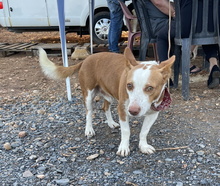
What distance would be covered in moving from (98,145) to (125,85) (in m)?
0.81

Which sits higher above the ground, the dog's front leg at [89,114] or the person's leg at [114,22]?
the person's leg at [114,22]

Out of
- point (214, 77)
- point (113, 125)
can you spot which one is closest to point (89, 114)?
point (113, 125)

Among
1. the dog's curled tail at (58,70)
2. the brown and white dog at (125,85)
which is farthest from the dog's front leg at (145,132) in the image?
the dog's curled tail at (58,70)

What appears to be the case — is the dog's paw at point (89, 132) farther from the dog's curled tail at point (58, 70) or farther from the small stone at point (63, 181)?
the small stone at point (63, 181)

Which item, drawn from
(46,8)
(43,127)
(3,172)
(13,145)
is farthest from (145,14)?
(46,8)

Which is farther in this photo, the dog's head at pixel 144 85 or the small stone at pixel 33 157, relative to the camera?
the small stone at pixel 33 157

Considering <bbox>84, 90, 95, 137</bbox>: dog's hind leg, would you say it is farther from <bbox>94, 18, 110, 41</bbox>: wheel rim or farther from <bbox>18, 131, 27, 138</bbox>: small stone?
<bbox>94, 18, 110, 41</bbox>: wheel rim

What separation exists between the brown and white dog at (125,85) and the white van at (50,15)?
4.70 metres

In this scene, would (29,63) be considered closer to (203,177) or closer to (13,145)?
(13,145)

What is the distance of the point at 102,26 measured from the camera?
8266 mm

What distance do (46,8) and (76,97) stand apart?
185 inches

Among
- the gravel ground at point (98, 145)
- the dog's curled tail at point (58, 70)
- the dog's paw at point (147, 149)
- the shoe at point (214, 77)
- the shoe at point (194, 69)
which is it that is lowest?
the gravel ground at point (98, 145)

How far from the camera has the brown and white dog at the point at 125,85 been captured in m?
2.44

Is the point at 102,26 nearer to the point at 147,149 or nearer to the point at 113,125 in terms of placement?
the point at 113,125
